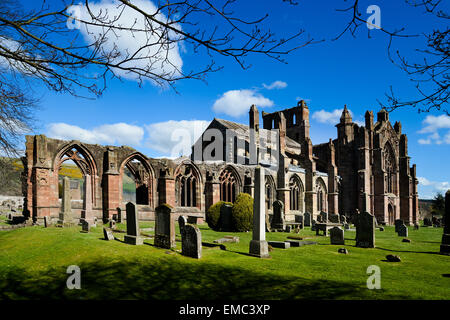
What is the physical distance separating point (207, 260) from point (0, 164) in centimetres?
605

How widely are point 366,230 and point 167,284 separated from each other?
8832 millimetres

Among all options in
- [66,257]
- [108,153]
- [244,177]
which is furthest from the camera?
[244,177]

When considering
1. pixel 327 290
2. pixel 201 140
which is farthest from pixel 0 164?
pixel 201 140

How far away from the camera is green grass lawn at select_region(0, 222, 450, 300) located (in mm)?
5938

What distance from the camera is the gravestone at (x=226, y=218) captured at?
17172 millimetres

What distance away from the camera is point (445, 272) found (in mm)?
8000

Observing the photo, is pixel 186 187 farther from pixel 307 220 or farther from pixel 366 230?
pixel 366 230

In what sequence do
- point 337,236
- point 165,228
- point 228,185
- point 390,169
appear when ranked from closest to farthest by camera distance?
1. point 165,228
2. point 337,236
3. point 228,185
4. point 390,169

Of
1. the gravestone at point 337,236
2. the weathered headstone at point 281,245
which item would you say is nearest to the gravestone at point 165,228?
the weathered headstone at point 281,245

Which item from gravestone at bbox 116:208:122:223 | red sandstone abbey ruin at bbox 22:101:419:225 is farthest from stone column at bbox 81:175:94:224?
gravestone at bbox 116:208:122:223

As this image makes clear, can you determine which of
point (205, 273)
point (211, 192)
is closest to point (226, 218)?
point (211, 192)

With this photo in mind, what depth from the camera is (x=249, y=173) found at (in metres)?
27.5

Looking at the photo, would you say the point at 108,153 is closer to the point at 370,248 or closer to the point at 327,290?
the point at 370,248

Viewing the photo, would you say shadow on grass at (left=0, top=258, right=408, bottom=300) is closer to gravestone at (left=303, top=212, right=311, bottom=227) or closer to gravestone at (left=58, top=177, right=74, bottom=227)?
gravestone at (left=58, top=177, right=74, bottom=227)
